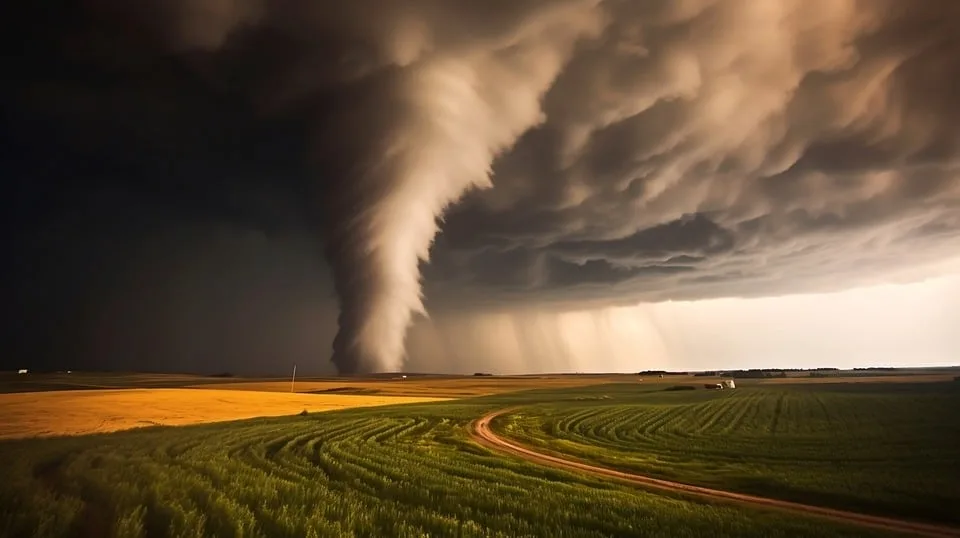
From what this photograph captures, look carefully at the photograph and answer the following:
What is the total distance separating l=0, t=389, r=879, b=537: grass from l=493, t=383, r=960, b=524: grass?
5395 millimetres

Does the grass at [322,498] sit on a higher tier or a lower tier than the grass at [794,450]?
higher

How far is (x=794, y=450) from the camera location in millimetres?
31625

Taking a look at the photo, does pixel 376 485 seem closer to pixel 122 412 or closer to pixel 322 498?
pixel 322 498

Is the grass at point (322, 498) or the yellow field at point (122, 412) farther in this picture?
the yellow field at point (122, 412)

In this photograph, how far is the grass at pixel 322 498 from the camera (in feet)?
43.1

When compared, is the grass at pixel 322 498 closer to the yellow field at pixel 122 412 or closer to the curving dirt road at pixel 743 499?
the curving dirt road at pixel 743 499

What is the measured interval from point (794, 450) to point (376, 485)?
26626mm

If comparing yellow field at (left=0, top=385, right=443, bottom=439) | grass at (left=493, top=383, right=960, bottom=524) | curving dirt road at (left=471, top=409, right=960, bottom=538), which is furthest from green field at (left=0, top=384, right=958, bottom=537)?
yellow field at (left=0, top=385, right=443, bottom=439)

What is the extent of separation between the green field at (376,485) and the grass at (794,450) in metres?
0.23

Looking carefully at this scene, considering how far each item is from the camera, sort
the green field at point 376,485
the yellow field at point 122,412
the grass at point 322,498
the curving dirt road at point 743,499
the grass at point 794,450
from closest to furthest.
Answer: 1. the grass at point 322,498
2. the green field at point 376,485
3. the curving dirt road at point 743,499
4. the grass at point 794,450
5. the yellow field at point 122,412

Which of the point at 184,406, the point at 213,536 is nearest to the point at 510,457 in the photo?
the point at 213,536

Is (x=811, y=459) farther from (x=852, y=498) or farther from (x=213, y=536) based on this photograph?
(x=213, y=536)

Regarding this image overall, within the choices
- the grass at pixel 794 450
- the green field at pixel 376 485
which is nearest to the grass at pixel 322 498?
the green field at pixel 376 485

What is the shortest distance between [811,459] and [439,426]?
28328 millimetres
